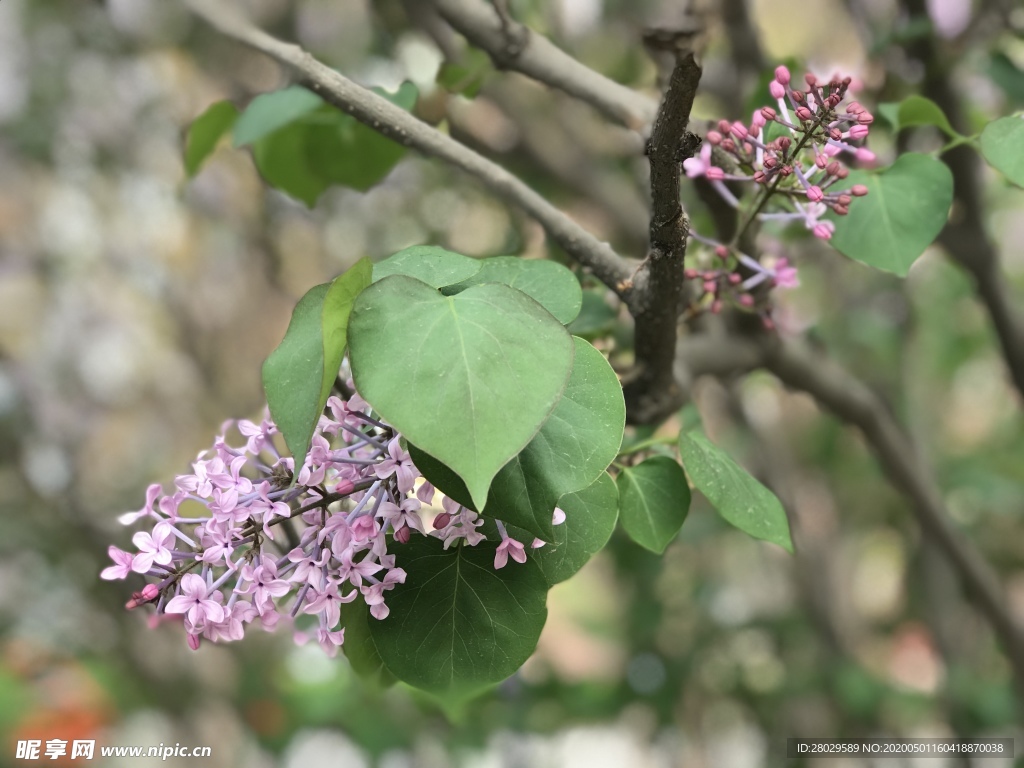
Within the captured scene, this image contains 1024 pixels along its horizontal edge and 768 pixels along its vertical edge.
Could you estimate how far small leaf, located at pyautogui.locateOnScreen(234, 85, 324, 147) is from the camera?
1.36ft

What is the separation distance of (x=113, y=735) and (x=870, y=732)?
1.11 m

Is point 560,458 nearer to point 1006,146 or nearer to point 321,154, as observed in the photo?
point 1006,146

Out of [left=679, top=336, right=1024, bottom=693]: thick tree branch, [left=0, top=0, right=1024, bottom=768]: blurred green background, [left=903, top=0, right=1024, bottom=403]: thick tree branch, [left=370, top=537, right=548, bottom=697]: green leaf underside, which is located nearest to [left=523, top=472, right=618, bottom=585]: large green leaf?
[left=370, top=537, right=548, bottom=697]: green leaf underside

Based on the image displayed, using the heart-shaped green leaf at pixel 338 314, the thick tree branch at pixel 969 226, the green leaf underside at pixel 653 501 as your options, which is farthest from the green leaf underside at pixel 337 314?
the thick tree branch at pixel 969 226

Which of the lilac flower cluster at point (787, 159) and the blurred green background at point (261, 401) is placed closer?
the lilac flower cluster at point (787, 159)

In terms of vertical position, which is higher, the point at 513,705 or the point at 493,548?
the point at 493,548

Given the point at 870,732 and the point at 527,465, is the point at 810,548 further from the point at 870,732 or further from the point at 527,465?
the point at 527,465

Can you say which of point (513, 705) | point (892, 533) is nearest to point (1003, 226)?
point (892, 533)

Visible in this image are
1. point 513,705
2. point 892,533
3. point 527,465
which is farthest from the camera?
point 892,533

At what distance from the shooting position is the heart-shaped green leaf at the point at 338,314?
21cm

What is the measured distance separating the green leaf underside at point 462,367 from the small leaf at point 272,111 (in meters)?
0.23

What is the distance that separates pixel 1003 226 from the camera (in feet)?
4.50

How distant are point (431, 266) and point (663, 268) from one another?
94mm

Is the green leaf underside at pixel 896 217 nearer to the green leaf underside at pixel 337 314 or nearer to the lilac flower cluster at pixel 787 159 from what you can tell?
the lilac flower cluster at pixel 787 159
